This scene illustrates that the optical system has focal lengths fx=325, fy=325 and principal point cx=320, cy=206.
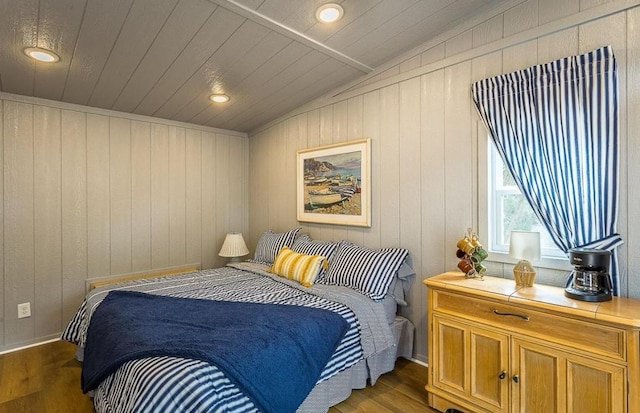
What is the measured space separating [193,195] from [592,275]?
380 cm

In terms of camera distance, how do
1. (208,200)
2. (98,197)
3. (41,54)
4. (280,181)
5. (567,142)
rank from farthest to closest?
1. (208,200)
2. (280,181)
3. (98,197)
4. (41,54)
5. (567,142)

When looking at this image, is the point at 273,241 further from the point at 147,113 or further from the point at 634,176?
the point at 634,176

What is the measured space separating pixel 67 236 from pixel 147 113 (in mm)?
1473

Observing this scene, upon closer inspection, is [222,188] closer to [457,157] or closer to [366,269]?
[366,269]

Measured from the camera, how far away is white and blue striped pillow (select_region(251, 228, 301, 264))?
3.49 meters

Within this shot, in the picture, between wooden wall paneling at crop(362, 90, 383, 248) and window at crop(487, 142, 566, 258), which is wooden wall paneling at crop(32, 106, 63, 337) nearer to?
wooden wall paneling at crop(362, 90, 383, 248)

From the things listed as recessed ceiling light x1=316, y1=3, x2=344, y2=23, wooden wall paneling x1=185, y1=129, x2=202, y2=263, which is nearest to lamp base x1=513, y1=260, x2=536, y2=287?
recessed ceiling light x1=316, y1=3, x2=344, y2=23

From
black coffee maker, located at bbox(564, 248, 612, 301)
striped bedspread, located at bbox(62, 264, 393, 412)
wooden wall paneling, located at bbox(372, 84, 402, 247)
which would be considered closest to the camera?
striped bedspread, located at bbox(62, 264, 393, 412)

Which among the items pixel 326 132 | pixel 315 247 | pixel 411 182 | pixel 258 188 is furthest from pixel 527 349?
pixel 258 188

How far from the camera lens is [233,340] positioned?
5.31 feet

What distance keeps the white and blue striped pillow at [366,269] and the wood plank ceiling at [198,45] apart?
1.60m

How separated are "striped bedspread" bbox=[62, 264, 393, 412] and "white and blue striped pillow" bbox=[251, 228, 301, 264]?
227mm

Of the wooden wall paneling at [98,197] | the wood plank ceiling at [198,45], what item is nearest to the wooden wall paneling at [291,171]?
the wood plank ceiling at [198,45]

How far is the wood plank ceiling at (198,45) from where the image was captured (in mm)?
1901
